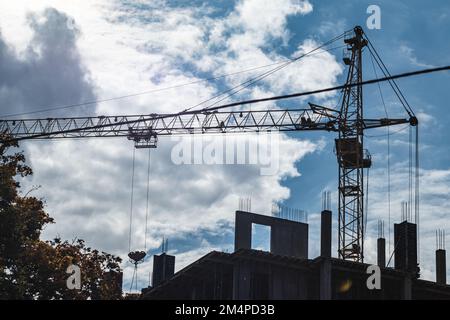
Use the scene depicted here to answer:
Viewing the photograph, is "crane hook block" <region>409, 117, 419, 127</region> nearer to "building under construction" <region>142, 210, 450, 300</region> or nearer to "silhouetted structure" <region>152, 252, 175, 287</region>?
"silhouetted structure" <region>152, 252, 175, 287</region>

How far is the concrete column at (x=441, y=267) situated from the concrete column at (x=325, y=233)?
495 inches

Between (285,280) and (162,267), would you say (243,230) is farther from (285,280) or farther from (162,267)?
(285,280)

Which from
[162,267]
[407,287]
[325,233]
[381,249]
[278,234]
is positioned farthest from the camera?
[381,249]

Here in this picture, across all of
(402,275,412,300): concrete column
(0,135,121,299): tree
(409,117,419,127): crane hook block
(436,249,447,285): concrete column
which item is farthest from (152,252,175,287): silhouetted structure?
(409,117,419,127): crane hook block

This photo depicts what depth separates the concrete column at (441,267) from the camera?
6044cm

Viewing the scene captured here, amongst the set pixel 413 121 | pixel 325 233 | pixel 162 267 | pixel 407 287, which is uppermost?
pixel 413 121

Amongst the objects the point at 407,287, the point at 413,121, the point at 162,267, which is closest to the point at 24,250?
the point at 162,267

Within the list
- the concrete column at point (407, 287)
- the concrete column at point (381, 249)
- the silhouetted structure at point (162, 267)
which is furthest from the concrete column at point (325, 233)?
the silhouetted structure at point (162, 267)

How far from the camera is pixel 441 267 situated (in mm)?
61219

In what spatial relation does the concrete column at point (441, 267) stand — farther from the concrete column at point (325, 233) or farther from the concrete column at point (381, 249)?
the concrete column at point (325, 233)

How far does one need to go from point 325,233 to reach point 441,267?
47.2 ft

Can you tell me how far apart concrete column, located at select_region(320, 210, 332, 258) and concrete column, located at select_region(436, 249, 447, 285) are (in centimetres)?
1258

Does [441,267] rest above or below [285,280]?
above
